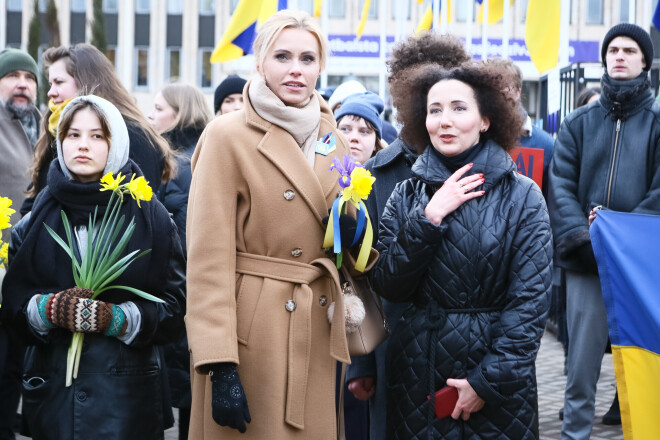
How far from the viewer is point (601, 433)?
6352mm

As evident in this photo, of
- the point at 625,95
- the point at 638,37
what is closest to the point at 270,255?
the point at 625,95

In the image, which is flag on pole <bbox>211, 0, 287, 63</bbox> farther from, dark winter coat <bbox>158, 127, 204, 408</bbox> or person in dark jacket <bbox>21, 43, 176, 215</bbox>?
person in dark jacket <bbox>21, 43, 176, 215</bbox>

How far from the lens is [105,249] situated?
3826 mm

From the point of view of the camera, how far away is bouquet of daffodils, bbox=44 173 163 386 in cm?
377

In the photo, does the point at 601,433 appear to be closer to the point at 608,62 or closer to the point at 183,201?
the point at 608,62

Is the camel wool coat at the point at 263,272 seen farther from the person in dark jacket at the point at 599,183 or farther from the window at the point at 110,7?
the window at the point at 110,7

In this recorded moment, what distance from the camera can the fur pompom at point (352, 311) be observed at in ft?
12.0

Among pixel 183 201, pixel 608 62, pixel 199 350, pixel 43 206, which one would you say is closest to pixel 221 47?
pixel 183 201

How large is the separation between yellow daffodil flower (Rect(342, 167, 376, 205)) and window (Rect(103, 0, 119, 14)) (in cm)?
4528

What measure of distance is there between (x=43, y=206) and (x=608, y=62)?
3.40 m

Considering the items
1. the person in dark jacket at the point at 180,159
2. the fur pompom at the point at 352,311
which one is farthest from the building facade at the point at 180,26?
the fur pompom at the point at 352,311

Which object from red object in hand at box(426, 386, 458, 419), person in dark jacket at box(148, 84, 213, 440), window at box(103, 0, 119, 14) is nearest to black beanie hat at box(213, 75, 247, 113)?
person in dark jacket at box(148, 84, 213, 440)

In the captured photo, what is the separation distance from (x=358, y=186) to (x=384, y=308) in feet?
3.24

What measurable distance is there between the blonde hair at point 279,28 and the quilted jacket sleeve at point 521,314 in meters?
1.03
